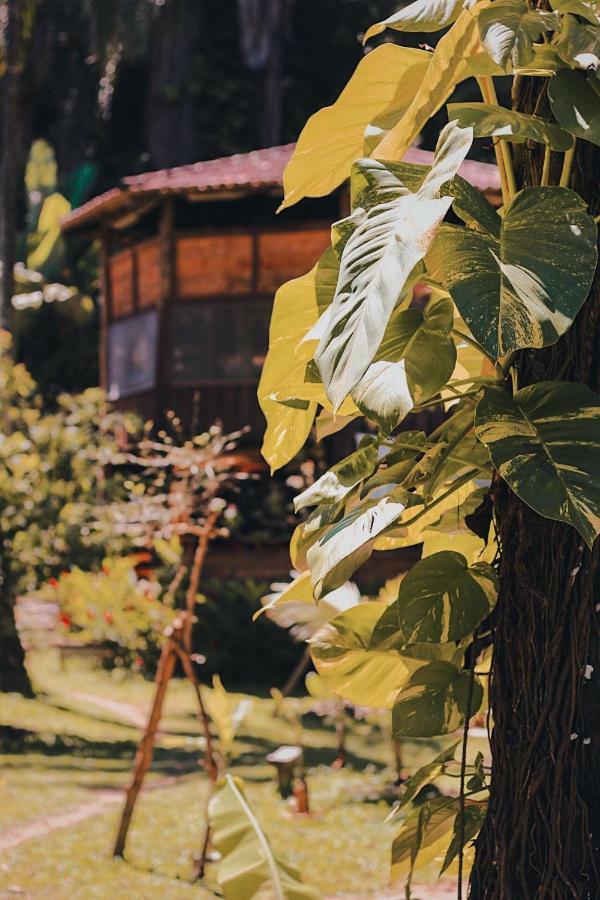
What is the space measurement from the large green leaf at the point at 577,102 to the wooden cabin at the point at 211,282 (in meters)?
15.0

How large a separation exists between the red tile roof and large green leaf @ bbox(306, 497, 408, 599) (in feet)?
46.5

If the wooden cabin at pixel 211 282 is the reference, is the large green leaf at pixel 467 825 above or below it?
below

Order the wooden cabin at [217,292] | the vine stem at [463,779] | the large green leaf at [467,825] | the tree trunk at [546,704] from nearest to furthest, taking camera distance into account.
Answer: the tree trunk at [546,704] < the vine stem at [463,779] < the large green leaf at [467,825] < the wooden cabin at [217,292]

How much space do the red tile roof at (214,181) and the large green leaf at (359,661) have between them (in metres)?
13.8

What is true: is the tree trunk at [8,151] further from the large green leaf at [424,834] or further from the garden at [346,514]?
the large green leaf at [424,834]

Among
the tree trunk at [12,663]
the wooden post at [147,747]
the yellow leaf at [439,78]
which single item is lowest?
the tree trunk at [12,663]

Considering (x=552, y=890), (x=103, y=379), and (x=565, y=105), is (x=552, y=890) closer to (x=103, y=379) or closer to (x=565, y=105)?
(x=565, y=105)

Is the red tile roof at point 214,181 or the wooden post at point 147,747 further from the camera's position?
the red tile roof at point 214,181

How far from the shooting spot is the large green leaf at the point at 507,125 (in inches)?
76.2

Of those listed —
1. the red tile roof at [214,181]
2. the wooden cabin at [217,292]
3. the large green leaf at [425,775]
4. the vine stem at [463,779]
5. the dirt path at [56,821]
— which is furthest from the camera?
the wooden cabin at [217,292]

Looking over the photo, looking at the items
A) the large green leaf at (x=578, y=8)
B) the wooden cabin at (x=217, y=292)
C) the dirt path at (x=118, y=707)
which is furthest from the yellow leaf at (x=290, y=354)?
the wooden cabin at (x=217, y=292)

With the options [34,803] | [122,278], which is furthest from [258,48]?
[34,803]

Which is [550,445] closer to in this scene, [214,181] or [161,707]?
[161,707]

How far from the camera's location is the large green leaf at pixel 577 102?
193 cm
